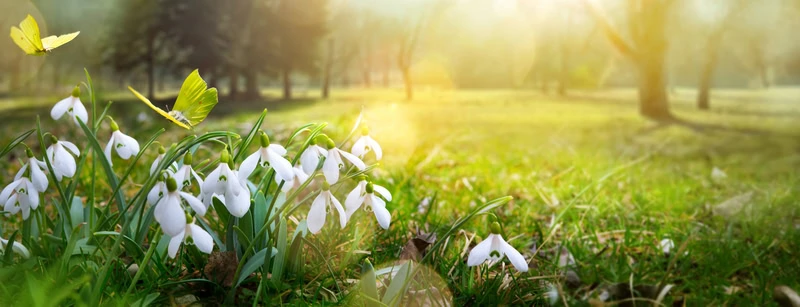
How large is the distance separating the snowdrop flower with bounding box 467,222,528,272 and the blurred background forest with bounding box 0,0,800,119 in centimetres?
936

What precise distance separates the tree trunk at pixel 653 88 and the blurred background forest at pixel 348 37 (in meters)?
0.02

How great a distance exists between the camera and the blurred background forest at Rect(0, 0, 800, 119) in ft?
37.3

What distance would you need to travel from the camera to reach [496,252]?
52.0 inches

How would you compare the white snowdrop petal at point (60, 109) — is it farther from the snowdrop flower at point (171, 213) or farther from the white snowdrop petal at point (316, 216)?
the white snowdrop petal at point (316, 216)

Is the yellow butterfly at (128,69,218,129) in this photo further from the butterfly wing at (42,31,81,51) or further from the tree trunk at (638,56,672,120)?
the tree trunk at (638,56,672,120)

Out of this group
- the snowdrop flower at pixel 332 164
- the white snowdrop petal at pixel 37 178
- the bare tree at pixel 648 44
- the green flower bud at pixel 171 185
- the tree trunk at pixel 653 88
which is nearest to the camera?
the green flower bud at pixel 171 185

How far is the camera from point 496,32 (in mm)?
21688

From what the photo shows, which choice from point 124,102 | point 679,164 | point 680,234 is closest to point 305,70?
point 124,102

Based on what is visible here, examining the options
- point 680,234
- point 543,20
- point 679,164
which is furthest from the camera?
point 543,20

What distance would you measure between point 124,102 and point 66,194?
10.5 meters

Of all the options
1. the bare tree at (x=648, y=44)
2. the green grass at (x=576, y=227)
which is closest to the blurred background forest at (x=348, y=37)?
the bare tree at (x=648, y=44)

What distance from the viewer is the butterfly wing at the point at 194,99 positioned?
1.31 metres

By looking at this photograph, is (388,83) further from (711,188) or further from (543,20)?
(711,188)

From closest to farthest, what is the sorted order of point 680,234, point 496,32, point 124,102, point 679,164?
point 680,234 → point 679,164 → point 124,102 → point 496,32
